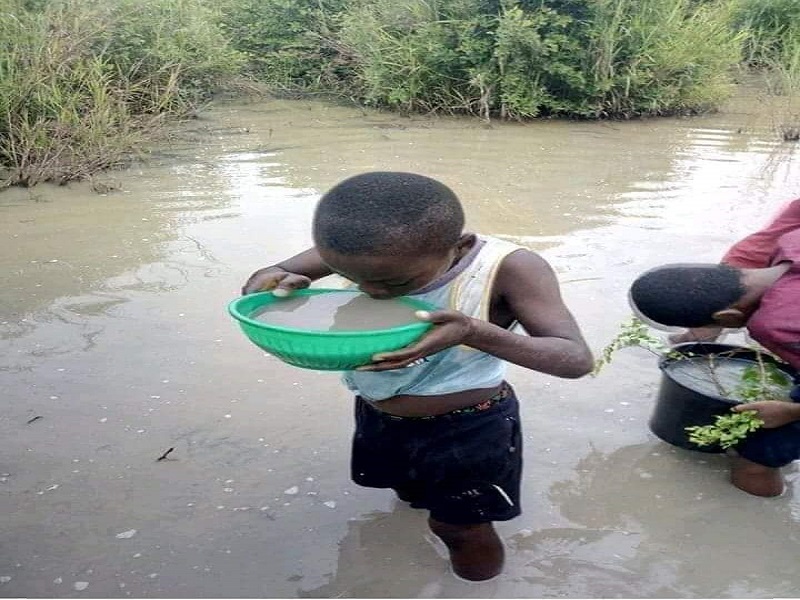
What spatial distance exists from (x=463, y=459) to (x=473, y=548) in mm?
306

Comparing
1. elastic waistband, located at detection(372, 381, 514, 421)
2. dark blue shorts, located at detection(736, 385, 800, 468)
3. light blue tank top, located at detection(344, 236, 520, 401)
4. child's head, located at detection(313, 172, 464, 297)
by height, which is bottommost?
dark blue shorts, located at detection(736, 385, 800, 468)

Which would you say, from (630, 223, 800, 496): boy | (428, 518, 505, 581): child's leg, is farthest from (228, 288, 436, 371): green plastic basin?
(630, 223, 800, 496): boy

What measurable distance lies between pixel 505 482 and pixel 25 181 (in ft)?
16.7

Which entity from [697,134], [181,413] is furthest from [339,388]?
[697,134]

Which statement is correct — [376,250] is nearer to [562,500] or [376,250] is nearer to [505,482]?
[505,482]

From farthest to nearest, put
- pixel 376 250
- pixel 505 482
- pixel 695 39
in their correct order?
pixel 695 39, pixel 505 482, pixel 376 250

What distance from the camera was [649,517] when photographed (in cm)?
252

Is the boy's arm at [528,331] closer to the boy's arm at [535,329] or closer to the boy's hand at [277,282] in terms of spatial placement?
the boy's arm at [535,329]

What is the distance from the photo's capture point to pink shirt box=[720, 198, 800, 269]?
8.99ft

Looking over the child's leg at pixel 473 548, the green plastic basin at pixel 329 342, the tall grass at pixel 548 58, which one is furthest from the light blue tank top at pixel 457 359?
the tall grass at pixel 548 58

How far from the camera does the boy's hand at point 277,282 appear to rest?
2053 mm

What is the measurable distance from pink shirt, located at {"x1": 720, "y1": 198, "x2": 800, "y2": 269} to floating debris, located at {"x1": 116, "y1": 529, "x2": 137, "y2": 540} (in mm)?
2001

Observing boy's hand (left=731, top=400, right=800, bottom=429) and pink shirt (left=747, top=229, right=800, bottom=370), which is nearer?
pink shirt (left=747, top=229, right=800, bottom=370)

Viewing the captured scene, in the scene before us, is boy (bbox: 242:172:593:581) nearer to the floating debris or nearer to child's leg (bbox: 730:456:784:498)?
the floating debris
